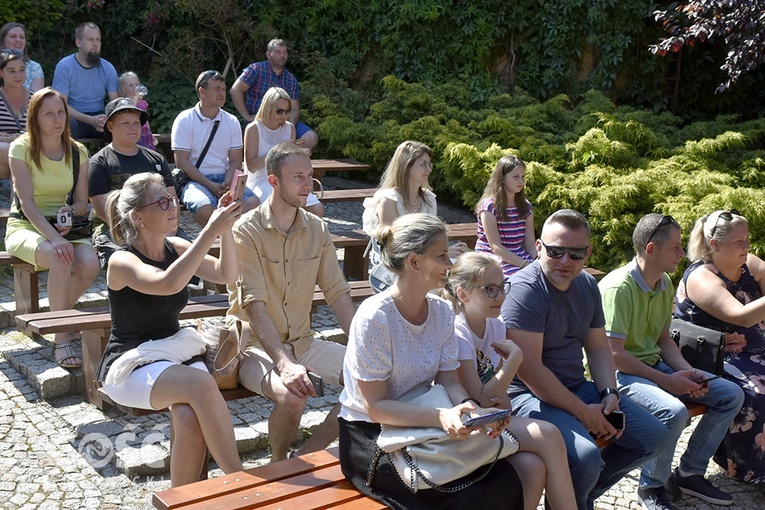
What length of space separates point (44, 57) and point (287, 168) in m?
9.18

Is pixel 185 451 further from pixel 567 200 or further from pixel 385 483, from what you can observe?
pixel 567 200

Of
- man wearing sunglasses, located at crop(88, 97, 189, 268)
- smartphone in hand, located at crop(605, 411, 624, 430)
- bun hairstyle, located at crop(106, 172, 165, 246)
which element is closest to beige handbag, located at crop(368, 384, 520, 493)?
smartphone in hand, located at crop(605, 411, 624, 430)

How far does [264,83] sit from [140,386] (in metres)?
6.02

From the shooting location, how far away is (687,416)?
13.1 feet

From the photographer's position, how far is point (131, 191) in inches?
143

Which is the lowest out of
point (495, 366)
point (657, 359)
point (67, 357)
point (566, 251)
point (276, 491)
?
point (67, 357)

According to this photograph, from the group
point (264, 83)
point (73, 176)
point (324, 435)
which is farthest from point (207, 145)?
point (324, 435)

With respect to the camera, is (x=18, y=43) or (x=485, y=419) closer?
(x=485, y=419)

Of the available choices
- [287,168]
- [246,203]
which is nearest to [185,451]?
[287,168]

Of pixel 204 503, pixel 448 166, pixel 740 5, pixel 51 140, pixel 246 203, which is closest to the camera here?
pixel 204 503

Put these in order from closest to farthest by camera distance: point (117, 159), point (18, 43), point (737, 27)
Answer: point (117, 159) → point (737, 27) → point (18, 43)

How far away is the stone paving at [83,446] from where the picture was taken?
3842 millimetres

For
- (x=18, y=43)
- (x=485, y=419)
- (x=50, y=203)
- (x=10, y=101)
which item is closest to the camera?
(x=485, y=419)

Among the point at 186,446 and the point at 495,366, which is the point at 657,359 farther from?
the point at 186,446
